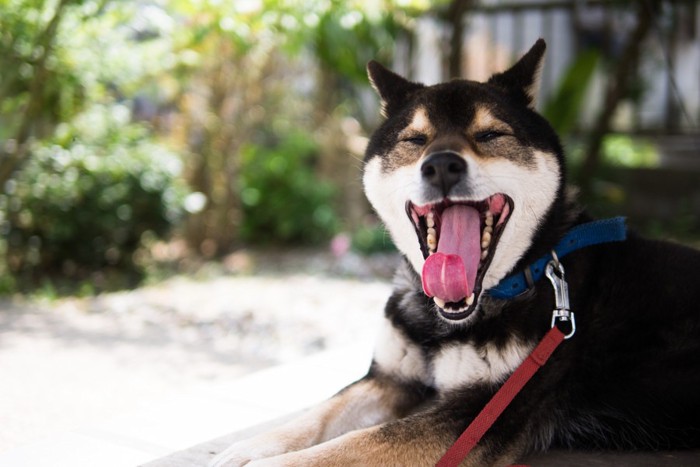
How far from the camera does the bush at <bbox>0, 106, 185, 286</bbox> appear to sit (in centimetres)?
660

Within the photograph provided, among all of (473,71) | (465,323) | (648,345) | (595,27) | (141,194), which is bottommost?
(648,345)

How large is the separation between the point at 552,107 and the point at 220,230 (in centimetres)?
414

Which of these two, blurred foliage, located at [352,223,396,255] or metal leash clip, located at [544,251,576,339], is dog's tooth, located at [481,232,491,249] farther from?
blurred foliage, located at [352,223,396,255]

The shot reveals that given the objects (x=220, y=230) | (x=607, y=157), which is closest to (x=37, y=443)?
(x=220, y=230)

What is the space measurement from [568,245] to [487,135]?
0.53 m

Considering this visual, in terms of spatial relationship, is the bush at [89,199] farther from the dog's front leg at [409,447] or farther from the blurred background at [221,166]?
the dog's front leg at [409,447]

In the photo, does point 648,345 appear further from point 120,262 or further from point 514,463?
point 120,262

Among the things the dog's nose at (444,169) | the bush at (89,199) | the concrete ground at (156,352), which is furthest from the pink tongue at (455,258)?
the bush at (89,199)

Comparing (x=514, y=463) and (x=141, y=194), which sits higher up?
(x=141, y=194)

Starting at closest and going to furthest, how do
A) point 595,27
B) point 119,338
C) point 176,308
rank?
point 119,338 < point 176,308 < point 595,27

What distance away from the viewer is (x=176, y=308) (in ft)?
19.8

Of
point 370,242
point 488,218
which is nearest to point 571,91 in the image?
point 370,242

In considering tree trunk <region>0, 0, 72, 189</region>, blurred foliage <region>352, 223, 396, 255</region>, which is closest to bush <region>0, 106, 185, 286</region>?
tree trunk <region>0, 0, 72, 189</region>

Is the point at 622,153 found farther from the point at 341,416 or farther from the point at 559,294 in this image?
the point at 341,416
